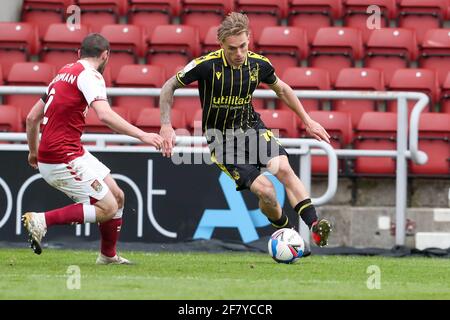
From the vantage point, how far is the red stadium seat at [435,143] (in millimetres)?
12203

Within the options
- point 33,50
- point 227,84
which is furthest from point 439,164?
point 33,50

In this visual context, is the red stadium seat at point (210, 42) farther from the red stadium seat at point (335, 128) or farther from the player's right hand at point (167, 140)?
the player's right hand at point (167, 140)

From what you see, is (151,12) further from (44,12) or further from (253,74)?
(253,74)

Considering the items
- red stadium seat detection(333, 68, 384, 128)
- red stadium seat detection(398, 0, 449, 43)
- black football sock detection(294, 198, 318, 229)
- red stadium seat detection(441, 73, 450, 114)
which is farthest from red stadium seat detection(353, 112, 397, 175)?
black football sock detection(294, 198, 318, 229)

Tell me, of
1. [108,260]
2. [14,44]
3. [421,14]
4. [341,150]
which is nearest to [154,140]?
[108,260]

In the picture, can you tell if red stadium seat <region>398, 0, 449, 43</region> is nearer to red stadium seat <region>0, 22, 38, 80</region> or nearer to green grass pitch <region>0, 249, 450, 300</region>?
red stadium seat <region>0, 22, 38, 80</region>

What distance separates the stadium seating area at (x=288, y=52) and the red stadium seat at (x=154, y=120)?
2 cm

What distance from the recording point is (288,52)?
561 inches

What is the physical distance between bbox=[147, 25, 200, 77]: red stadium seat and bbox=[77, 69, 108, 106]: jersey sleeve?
5321 mm

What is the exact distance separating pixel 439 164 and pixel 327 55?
8.54 feet

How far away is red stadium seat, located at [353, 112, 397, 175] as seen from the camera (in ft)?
39.9

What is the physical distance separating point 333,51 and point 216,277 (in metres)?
6.26

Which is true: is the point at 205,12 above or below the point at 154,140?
above

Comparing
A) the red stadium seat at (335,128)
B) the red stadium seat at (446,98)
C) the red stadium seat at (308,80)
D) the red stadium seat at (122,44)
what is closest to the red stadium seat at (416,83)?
the red stadium seat at (446,98)
